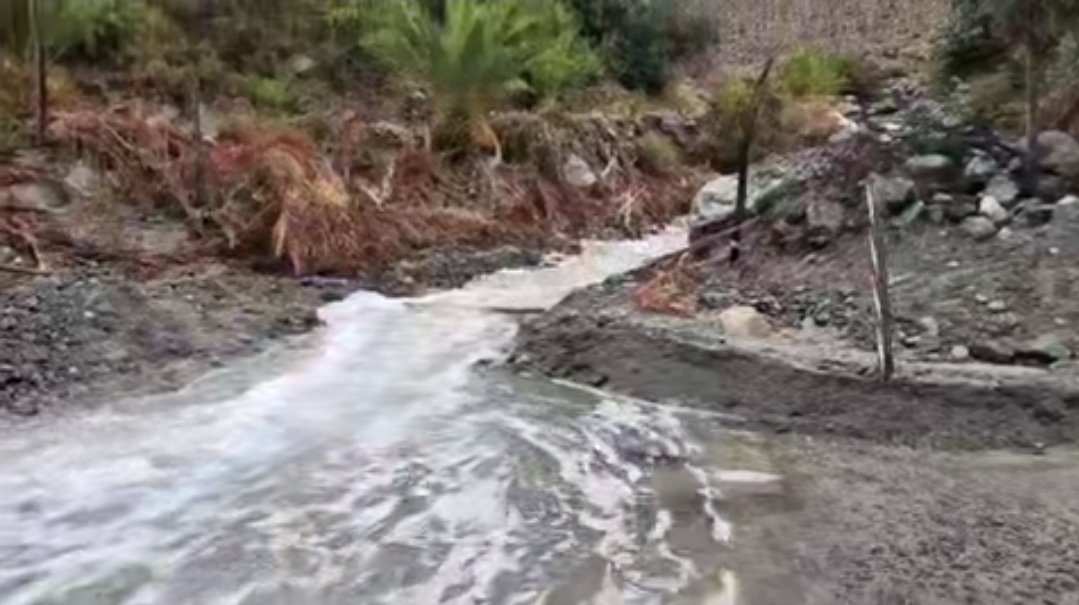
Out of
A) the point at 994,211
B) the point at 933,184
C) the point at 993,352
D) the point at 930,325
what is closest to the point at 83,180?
the point at 933,184

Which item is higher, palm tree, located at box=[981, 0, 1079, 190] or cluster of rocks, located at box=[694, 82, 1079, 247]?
palm tree, located at box=[981, 0, 1079, 190]

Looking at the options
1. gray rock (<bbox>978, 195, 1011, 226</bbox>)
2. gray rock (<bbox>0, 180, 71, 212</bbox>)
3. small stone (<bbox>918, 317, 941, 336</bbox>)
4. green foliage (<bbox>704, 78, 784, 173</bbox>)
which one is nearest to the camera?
small stone (<bbox>918, 317, 941, 336</bbox>)

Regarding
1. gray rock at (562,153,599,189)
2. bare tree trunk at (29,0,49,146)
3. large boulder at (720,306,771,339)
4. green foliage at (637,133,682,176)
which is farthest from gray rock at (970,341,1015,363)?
green foliage at (637,133,682,176)

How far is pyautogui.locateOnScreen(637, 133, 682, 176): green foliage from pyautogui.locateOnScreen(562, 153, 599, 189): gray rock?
1058mm

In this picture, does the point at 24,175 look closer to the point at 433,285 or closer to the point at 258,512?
the point at 433,285

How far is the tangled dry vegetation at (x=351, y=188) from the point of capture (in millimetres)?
9711

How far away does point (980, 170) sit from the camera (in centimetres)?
841

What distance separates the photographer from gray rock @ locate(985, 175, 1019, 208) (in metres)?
8.01

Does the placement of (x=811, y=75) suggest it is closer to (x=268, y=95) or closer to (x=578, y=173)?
(x=578, y=173)

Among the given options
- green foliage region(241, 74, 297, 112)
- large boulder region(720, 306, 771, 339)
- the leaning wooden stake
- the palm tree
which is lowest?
large boulder region(720, 306, 771, 339)

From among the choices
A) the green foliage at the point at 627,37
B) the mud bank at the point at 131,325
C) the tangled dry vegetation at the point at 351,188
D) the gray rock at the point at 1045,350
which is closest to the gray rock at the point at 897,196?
the gray rock at the point at 1045,350

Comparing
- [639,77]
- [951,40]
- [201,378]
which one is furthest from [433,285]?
[639,77]

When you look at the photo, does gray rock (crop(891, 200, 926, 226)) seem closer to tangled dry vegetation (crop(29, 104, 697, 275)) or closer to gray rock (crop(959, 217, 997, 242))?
gray rock (crop(959, 217, 997, 242))

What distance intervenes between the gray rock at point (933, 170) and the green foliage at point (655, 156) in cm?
547
